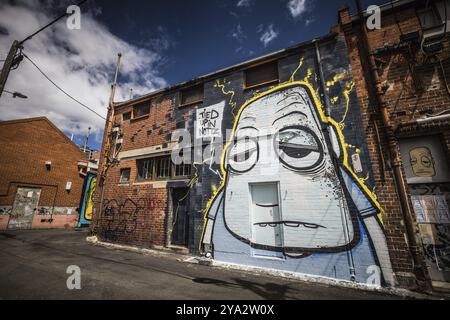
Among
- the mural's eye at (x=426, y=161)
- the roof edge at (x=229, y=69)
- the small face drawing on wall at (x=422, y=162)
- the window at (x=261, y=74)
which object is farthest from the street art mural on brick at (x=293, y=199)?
the mural's eye at (x=426, y=161)

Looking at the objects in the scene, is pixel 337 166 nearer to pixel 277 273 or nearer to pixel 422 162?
pixel 422 162

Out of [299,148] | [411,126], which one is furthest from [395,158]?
[299,148]

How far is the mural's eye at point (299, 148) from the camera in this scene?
207 inches

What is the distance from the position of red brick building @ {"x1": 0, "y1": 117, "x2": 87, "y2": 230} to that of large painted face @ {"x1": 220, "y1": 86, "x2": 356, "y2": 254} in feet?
48.5

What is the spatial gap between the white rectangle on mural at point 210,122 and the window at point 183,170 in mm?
1141

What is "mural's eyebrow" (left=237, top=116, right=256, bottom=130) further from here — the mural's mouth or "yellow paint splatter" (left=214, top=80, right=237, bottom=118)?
the mural's mouth

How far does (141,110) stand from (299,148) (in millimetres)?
7314

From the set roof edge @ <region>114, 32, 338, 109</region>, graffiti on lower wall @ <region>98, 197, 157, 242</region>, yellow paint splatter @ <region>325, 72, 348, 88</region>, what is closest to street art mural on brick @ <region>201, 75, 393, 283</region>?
yellow paint splatter @ <region>325, 72, 348, 88</region>

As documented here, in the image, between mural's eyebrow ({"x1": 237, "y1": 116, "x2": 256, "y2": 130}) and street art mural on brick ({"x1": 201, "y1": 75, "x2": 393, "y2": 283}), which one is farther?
mural's eyebrow ({"x1": 237, "y1": 116, "x2": 256, "y2": 130})

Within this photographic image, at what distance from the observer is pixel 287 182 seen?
5.46 metres

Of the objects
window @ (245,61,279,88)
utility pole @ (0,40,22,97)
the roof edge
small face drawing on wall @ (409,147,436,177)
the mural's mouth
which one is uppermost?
utility pole @ (0,40,22,97)

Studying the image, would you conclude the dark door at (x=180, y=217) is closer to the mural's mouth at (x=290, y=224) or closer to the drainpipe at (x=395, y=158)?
the mural's mouth at (x=290, y=224)

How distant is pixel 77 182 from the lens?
1602 centimetres

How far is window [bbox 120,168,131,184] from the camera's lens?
8756 millimetres
